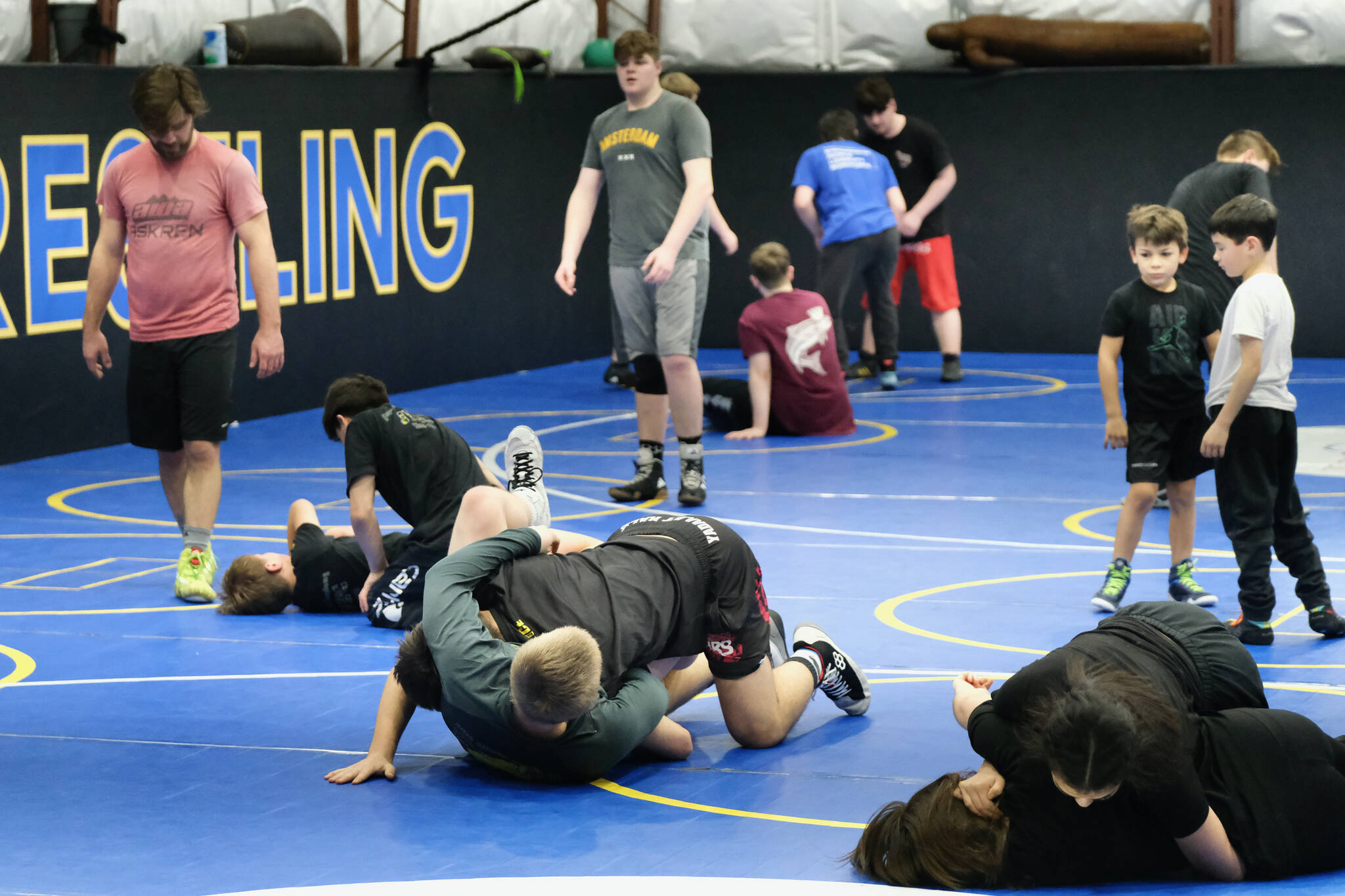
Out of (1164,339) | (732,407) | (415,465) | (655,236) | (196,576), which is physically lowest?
(196,576)

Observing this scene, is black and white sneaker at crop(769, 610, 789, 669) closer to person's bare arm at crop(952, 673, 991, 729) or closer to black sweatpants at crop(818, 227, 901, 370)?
person's bare arm at crop(952, 673, 991, 729)

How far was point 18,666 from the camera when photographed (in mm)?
5680

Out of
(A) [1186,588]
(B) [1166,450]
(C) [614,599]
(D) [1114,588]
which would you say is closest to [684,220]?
(B) [1166,450]

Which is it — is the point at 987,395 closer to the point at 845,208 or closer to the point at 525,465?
the point at 845,208

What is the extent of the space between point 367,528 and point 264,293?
1251 millimetres

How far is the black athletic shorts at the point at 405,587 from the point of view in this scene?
605 centimetres

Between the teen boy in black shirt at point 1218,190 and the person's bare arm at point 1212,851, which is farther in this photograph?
the teen boy in black shirt at point 1218,190

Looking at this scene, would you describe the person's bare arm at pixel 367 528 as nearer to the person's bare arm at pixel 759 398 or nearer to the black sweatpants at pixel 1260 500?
the black sweatpants at pixel 1260 500

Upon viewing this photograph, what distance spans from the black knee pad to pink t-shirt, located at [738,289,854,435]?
1.51 m

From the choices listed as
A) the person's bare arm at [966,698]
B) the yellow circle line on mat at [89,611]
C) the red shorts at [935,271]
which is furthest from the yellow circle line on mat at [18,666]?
the red shorts at [935,271]

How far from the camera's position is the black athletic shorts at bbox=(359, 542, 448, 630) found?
605 centimetres

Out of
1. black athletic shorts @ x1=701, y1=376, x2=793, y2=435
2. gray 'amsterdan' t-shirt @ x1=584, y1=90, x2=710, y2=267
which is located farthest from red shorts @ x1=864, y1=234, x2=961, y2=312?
gray 'amsterdan' t-shirt @ x1=584, y1=90, x2=710, y2=267

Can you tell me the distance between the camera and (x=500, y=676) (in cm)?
424

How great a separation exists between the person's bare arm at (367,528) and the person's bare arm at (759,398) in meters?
4.45
